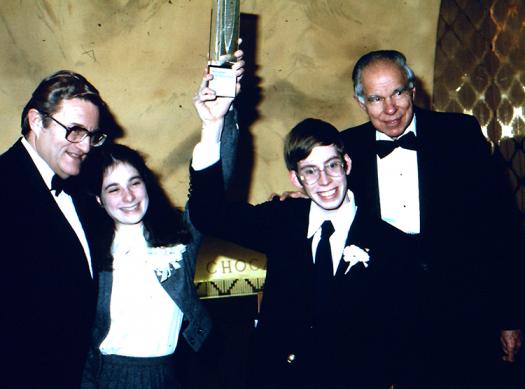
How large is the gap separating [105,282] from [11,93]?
1.40 m

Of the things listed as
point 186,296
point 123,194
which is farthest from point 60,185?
point 186,296

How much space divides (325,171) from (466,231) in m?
0.82

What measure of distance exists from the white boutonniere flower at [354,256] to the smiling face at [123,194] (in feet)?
3.24

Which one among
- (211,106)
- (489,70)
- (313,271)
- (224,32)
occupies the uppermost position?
(489,70)

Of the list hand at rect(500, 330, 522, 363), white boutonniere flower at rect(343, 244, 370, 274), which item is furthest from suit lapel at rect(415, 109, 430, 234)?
hand at rect(500, 330, 522, 363)

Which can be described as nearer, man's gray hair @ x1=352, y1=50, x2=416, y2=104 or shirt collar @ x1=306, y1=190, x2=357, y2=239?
shirt collar @ x1=306, y1=190, x2=357, y2=239

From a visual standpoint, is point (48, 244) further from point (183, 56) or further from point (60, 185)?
point (183, 56)

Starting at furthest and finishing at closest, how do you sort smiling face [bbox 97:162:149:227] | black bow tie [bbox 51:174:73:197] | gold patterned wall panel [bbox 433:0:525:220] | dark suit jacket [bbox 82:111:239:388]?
gold patterned wall panel [bbox 433:0:525:220] < smiling face [bbox 97:162:149:227] < dark suit jacket [bbox 82:111:239:388] < black bow tie [bbox 51:174:73:197]

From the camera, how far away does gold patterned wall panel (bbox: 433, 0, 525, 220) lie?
10.5 ft

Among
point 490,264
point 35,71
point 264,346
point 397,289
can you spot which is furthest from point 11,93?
point 490,264

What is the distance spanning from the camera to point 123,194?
2.27 m

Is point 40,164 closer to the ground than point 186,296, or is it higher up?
higher up

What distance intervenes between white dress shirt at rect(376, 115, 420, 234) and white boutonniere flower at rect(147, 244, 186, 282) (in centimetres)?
107

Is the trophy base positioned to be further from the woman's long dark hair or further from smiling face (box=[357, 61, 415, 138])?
smiling face (box=[357, 61, 415, 138])
